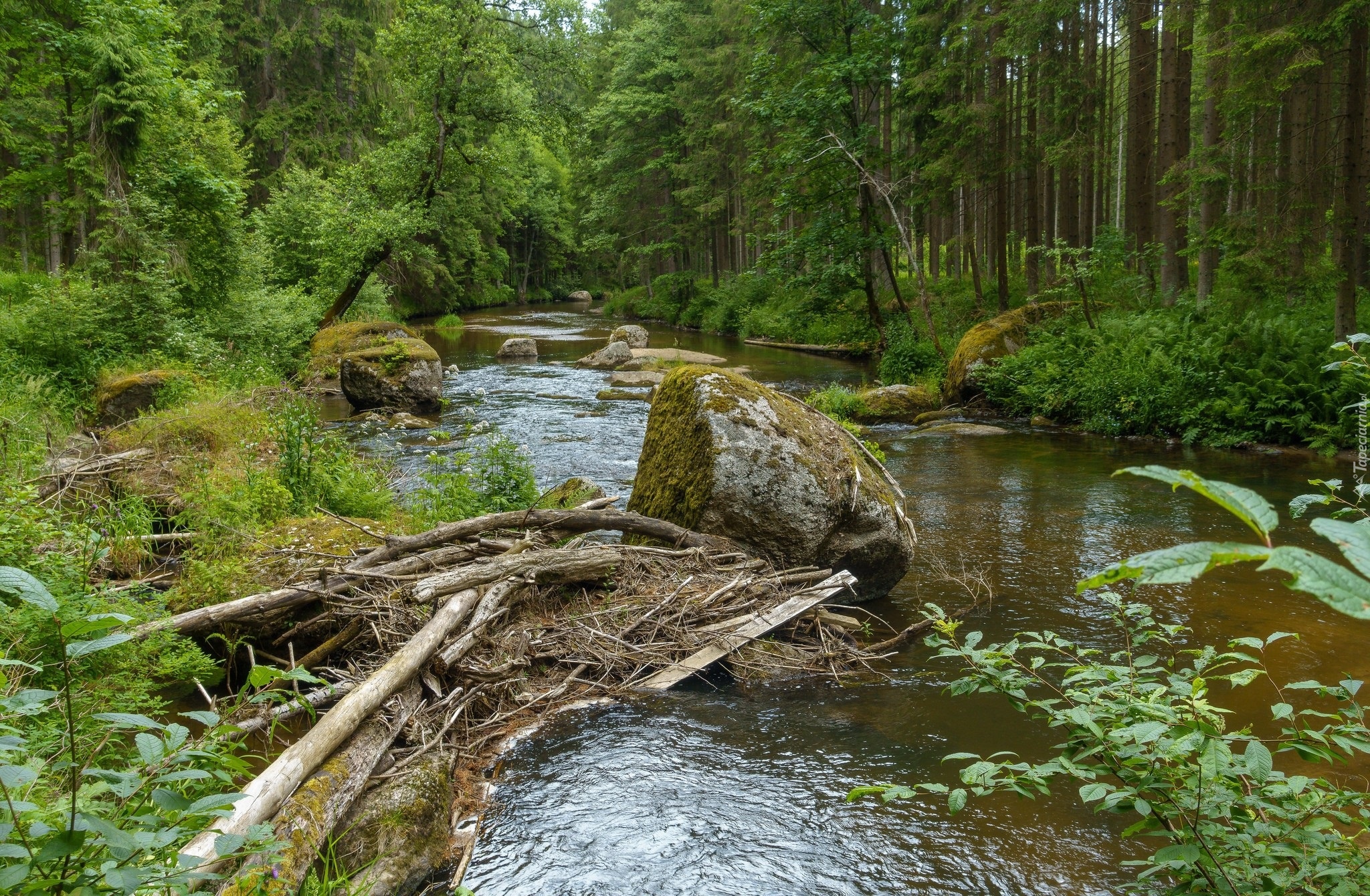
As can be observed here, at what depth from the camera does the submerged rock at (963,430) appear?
14.4 metres

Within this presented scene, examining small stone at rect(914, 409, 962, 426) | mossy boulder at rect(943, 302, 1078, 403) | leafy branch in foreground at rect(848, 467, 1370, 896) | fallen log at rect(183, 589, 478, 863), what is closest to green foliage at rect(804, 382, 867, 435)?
small stone at rect(914, 409, 962, 426)

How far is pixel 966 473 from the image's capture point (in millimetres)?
11633

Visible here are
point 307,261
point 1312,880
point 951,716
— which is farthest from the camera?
point 307,261

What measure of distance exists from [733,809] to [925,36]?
2170 cm

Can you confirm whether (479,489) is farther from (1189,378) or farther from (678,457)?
(1189,378)

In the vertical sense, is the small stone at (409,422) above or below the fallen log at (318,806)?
above

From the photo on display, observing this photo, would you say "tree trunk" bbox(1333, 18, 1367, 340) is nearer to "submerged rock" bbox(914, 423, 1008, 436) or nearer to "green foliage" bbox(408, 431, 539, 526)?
"submerged rock" bbox(914, 423, 1008, 436)

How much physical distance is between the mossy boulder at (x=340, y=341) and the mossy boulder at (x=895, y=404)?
32.9 ft

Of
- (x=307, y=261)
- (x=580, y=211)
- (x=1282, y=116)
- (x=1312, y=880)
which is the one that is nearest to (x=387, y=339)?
(x=307, y=261)

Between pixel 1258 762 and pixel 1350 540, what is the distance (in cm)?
141

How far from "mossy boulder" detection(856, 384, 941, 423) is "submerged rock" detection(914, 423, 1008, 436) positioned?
108 centimetres

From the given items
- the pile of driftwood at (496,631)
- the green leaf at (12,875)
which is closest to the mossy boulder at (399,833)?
the pile of driftwood at (496,631)

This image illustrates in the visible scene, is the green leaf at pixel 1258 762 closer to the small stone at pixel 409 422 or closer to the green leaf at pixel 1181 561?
the green leaf at pixel 1181 561

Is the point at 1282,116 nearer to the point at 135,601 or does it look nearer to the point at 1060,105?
the point at 1060,105
